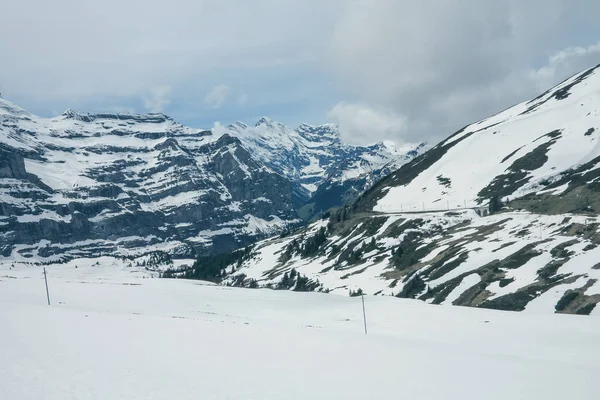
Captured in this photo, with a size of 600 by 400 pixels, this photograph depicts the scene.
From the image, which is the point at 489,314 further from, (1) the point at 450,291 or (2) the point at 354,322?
(1) the point at 450,291

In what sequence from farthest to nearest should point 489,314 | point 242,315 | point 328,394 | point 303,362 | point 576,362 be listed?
point 242,315
point 489,314
point 576,362
point 303,362
point 328,394

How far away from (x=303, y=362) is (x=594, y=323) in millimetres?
26435

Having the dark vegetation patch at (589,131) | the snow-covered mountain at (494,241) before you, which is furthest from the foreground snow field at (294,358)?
the dark vegetation patch at (589,131)

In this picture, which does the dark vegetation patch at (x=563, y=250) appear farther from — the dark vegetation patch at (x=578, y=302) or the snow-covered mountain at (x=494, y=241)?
the dark vegetation patch at (x=578, y=302)

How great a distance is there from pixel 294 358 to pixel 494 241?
71.7 metres

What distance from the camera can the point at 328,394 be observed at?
67.9 ft

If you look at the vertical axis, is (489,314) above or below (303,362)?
below

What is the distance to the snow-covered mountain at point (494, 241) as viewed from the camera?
63312 millimetres

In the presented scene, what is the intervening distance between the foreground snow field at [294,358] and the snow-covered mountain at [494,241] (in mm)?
19375

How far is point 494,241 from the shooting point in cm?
8856

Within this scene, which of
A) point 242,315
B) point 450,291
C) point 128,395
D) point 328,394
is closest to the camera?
point 128,395

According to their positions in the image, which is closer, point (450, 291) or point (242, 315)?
point (242, 315)

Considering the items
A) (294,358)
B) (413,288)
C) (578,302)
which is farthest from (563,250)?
(294,358)

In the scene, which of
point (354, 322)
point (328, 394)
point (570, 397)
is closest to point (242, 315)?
point (354, 322)
